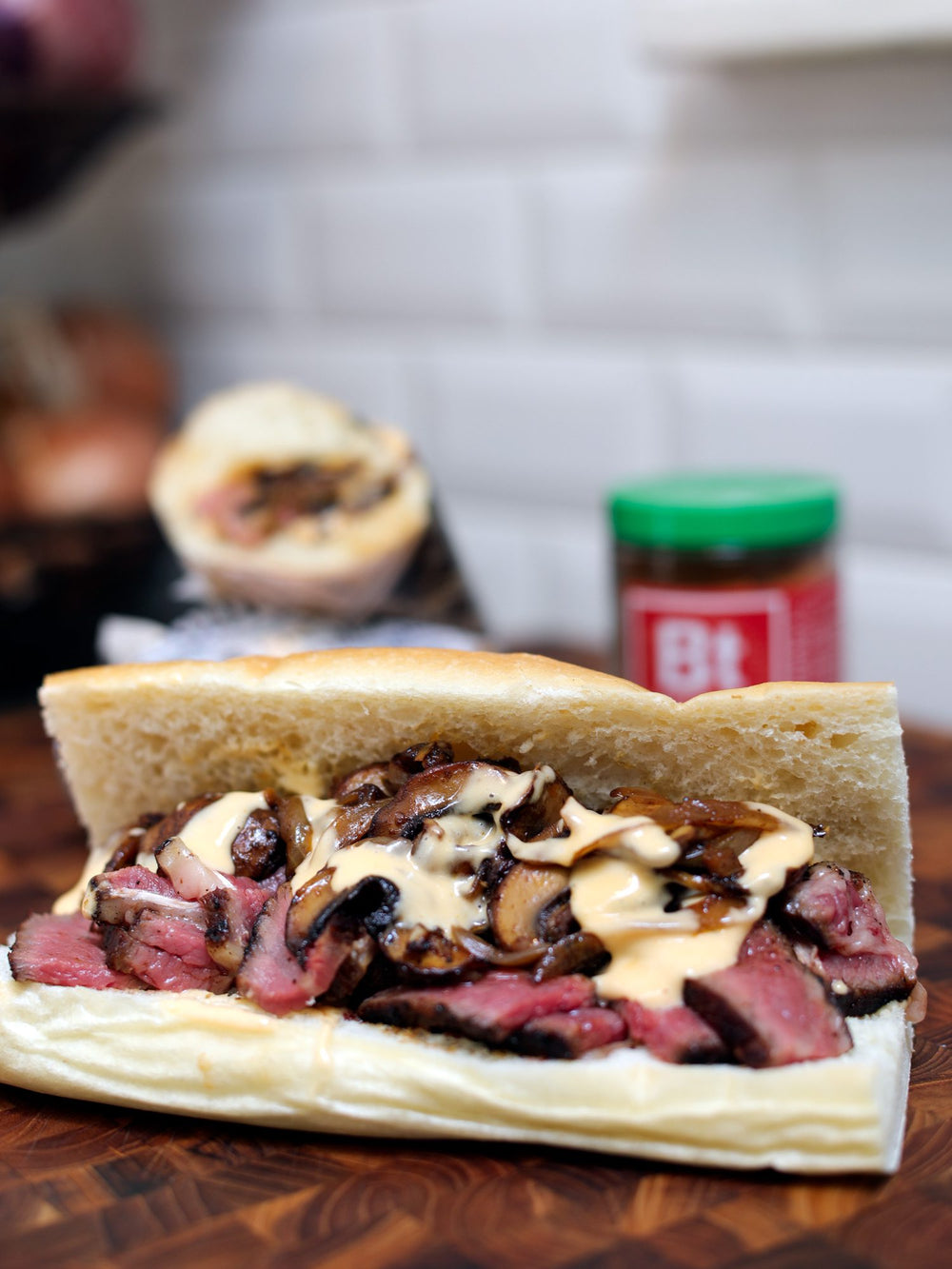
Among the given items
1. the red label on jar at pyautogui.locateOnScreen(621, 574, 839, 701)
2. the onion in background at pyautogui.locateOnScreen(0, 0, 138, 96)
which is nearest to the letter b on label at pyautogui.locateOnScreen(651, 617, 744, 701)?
the red label on jar at pyautogui.locateOnScreen(621, 574, 839, 701)

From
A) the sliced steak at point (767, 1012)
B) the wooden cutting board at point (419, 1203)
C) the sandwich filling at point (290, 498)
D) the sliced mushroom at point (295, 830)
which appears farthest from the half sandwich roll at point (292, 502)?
the sliced steak at point (767, 1012)

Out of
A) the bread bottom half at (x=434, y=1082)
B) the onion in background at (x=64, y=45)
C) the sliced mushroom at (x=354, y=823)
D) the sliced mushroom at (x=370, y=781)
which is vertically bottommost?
the bread bottom half at (x=434, y=1082)

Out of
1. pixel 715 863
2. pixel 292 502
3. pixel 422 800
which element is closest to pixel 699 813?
pixel 715 863

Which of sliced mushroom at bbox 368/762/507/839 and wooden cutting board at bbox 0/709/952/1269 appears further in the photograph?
sliced mushroom at bbox 368/762/507/839

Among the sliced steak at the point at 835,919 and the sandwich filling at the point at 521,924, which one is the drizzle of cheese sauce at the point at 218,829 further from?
the sliced steak at the point at 835,919

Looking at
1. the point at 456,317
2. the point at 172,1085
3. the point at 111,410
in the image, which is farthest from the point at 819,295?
the point at 172,1085

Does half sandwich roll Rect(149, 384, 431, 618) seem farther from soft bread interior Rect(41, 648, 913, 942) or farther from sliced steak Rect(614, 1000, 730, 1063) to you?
sliced steak Rect(614, 1000, 730, 1063)

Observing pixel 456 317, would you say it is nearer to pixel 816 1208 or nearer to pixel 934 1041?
pixel 934 1041
